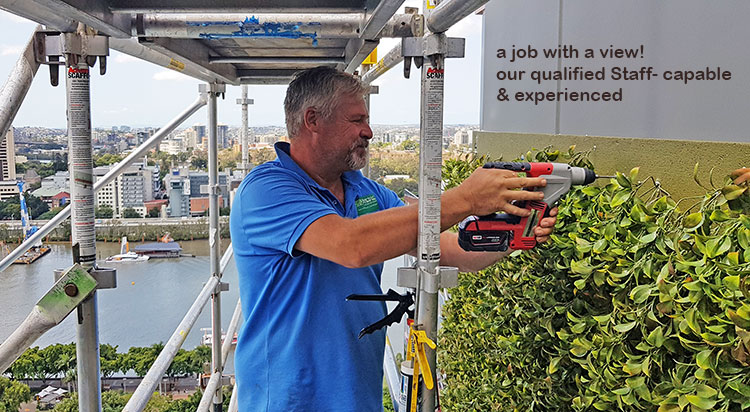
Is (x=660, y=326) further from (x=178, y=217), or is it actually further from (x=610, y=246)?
(x=178, y=217)

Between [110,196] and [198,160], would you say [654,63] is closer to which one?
[110,196]

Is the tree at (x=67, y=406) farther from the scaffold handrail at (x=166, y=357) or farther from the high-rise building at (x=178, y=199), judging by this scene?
the high-rise building at (x=178, y=199)

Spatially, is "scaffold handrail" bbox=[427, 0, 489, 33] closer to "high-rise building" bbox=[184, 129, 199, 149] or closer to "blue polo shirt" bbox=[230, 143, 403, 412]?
"blue polo shirt" bbox=[230, 143, 403, 412]

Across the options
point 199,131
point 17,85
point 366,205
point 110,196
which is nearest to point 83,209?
point 17,85

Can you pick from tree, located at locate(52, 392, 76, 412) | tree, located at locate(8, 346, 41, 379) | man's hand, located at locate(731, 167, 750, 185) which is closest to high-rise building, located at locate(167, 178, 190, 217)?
tree, located at locate(8, 346, 41, 379)

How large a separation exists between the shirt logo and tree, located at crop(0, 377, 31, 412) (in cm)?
247

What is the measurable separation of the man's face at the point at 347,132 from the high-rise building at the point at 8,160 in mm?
1171

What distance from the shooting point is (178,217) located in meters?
4.16

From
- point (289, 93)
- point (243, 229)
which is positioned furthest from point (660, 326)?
point (289, 93)

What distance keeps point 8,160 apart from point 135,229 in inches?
59.2

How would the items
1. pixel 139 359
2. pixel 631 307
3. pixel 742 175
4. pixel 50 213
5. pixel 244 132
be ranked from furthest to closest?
1. pixel 244 132
2. pixel 139 359
3. pixel 50 213
4. pixel 631 307
5. pixel 742 175

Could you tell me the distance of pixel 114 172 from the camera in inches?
125

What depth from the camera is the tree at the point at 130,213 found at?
355cm

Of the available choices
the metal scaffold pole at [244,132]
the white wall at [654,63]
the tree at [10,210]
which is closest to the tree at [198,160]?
the metal scaffold pole at [244,132]
